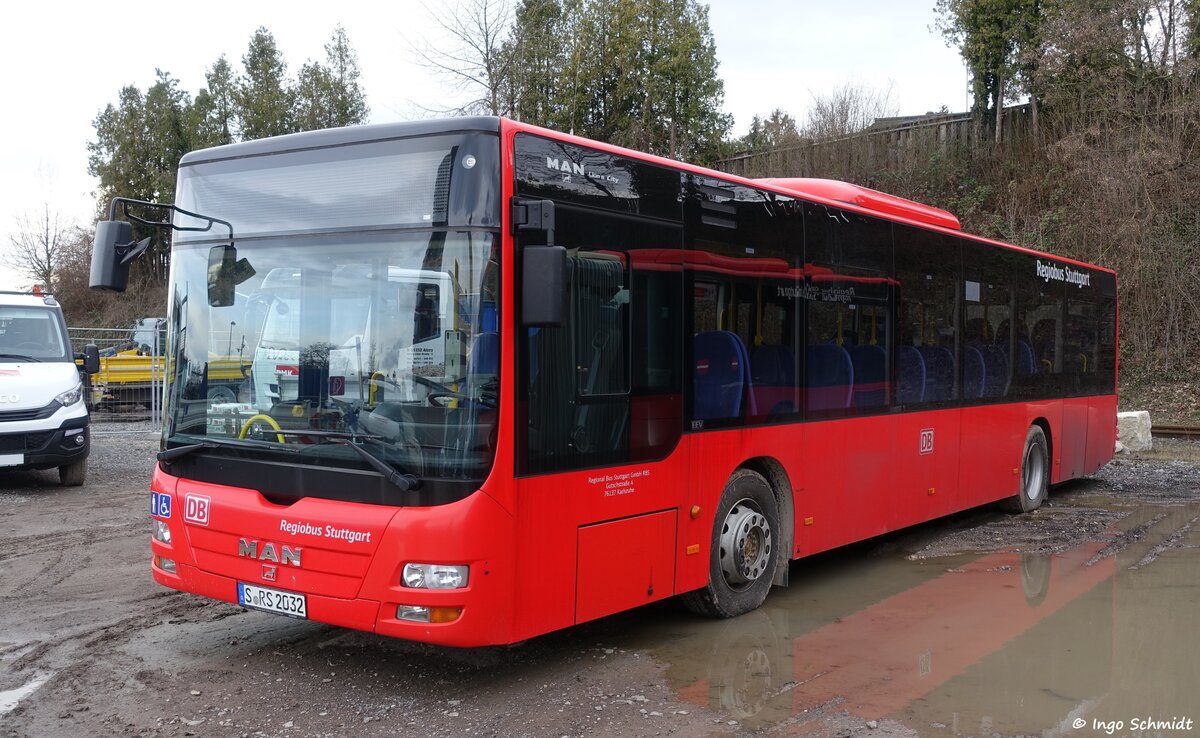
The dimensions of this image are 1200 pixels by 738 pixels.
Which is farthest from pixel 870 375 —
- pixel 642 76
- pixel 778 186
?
pixel 642 76

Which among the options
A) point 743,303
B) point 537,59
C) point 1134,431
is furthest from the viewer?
point 537,59

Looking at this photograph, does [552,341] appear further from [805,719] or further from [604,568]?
[805,719]

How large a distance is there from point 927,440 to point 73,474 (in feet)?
35.5

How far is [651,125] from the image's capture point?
35344 mm

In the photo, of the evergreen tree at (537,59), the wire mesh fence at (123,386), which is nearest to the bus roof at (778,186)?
the evergreen tree at (537,59)

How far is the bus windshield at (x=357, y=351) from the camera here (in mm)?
5098

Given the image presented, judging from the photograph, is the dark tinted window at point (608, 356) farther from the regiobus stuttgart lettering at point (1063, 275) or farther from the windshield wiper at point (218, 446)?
the regiobus stuttgart lettering at point (1063, 275)

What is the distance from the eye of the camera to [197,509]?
5.83 meters

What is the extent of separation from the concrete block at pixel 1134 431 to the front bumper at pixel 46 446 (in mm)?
16487

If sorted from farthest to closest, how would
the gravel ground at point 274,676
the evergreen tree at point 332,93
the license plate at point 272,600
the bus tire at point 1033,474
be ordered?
the evergreen tree at point 332,93 < the bus tire at point 1033,474 < the license plate at point 272,600 < the gravel ground at point 274,676

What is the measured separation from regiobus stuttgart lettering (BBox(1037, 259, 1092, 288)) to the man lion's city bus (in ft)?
18.1

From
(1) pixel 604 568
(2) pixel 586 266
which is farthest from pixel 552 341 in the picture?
(1) pixel 604 568

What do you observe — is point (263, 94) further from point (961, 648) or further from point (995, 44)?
Result: point (961, 648)

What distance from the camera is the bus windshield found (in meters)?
5.10
